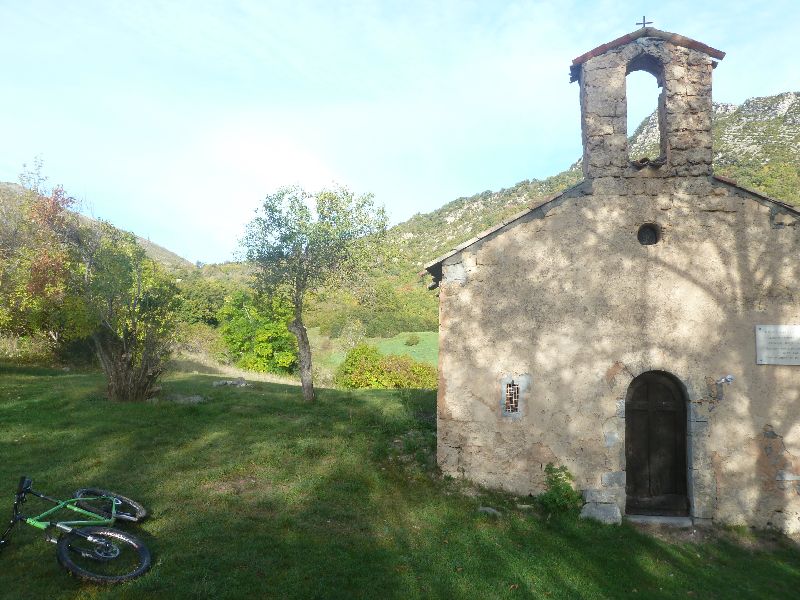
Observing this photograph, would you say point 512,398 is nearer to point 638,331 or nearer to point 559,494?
point 559,494

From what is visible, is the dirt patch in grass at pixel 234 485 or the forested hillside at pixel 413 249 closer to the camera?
the dirt patch in grass at pixel 234 485

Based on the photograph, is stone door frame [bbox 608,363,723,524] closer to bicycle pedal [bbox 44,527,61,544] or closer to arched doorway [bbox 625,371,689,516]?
arched doorway [bbox 625,371,689,516]

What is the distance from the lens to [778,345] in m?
8.62

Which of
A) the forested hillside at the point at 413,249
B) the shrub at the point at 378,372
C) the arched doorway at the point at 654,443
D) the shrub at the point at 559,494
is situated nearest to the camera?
the shrub at the point at 559,494

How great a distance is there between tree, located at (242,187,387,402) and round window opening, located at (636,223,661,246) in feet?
30.1

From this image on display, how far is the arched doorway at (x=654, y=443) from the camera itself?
8969 mm

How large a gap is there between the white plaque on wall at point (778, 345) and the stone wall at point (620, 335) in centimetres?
12

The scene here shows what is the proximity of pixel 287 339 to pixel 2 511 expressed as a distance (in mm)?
27395

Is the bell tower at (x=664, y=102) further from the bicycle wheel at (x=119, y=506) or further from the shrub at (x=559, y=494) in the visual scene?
the bicycle wheel at (x=119, y=506)

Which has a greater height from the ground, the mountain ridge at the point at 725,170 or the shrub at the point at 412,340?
the mountain ridge at the point at 725,170

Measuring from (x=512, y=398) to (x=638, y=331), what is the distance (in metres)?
2.54

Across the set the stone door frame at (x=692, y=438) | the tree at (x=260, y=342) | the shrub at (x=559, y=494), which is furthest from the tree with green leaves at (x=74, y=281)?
the stone door frame at (x=692, y=438)

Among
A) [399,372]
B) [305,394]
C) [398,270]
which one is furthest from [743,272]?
[399,372]

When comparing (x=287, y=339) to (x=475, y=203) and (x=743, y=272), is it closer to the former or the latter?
(x=743, y=272)
